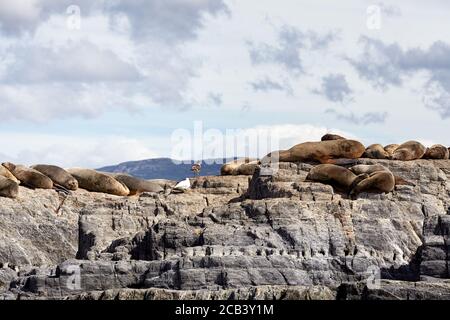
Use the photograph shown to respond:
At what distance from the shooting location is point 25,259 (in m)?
58.0

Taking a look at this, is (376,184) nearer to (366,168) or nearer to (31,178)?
(366,168)

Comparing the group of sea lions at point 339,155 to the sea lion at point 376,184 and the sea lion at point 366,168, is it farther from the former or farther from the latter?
the sea lion at point 376,184

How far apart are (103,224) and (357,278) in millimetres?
10502

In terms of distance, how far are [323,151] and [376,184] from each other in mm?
5715

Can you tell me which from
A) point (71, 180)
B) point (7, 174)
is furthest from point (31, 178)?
point (71, 180)

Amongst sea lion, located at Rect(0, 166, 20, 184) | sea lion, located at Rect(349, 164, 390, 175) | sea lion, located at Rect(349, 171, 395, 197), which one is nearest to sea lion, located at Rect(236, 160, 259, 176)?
sea lion, located at Rect(349, 164, 390, 175)

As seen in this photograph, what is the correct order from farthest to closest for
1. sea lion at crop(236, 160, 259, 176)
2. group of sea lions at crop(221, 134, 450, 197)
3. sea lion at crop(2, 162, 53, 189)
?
sea lion at crop(2, 162, 53, 189) → sea lion at crop(236, 160, 259, 176) → group of sea lions at crop(221, 134, 450, 197)

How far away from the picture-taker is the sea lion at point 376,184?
55.8 meters

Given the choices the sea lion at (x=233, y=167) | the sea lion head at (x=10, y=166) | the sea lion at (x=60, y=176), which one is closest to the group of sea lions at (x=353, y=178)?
the sea lion at (x=233, y=167)

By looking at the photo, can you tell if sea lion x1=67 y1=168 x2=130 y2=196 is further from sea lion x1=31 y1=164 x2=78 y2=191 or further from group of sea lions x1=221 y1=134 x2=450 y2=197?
group of sea lions x1=221 y1=134 x2=450 y2=197

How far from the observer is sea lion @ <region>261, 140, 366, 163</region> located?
201 ft
